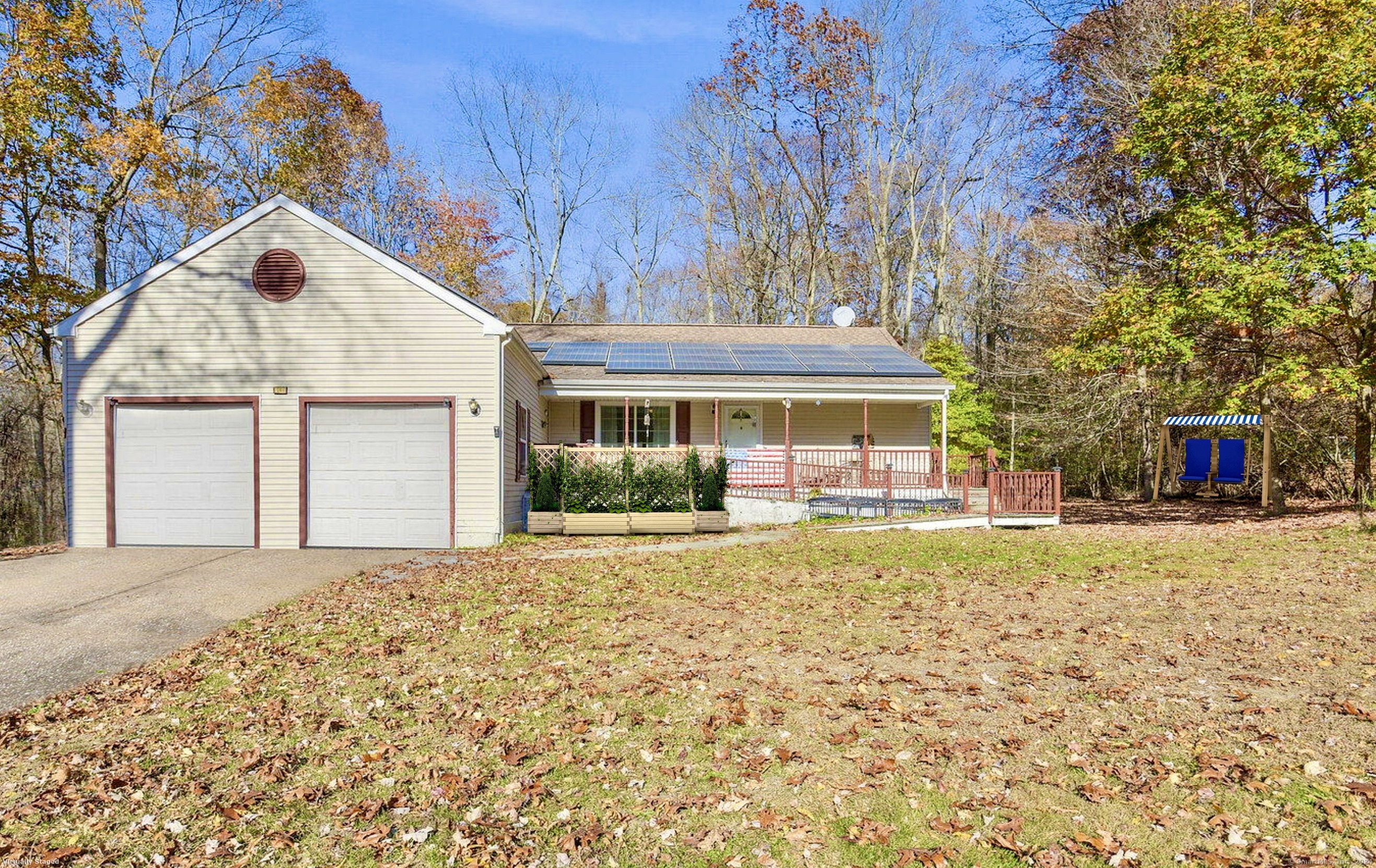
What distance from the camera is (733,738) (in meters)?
4.68

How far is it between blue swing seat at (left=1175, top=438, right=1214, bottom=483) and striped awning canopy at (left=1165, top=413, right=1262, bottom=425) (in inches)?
32.6

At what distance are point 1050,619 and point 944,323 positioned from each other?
28421mm

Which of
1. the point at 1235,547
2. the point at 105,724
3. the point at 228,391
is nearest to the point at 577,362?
the point at 228,391

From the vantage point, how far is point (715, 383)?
19.4 meters

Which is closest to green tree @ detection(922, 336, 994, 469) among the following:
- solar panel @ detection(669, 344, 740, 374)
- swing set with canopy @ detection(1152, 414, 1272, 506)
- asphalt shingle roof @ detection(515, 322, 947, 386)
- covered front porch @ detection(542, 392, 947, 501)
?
asphalt shingle roof @ detection(515, 322, 947, 386)

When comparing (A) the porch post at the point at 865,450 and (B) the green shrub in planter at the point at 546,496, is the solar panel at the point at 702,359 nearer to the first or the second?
(A) the porch post at the point at 865,450

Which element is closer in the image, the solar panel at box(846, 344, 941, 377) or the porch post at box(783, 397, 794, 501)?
the porch post at box(783, 397, 794, 501)

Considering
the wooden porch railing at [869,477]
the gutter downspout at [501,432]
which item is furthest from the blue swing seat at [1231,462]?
the gutter downspout at [501,432]

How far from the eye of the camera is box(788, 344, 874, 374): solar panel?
19.8 metres

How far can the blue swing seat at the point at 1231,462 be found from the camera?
21.0 m

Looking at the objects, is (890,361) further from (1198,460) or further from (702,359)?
(1198,460)

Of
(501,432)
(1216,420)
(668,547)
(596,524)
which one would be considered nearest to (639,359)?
(596,524)

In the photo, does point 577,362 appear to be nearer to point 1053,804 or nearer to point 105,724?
point 105,724

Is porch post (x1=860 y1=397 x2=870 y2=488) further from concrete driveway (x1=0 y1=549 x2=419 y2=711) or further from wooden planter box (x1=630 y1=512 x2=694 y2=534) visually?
concrete driveway (x1=0 y1=549 x2=419 y2=711)
